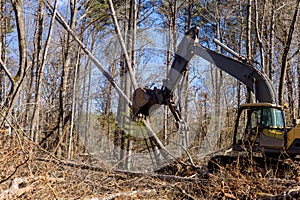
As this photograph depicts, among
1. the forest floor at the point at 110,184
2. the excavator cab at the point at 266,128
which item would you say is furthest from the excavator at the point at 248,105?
the forest floor at the point at 110,184

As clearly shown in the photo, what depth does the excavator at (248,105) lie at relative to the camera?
6.83 m

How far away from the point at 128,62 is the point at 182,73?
229 cm

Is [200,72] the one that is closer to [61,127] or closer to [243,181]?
[61,127]

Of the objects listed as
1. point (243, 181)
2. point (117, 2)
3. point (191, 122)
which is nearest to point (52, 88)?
point (117, 2)

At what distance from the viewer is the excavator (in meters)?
6.83

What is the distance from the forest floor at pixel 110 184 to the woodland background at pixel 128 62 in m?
4.14

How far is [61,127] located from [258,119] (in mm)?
7618

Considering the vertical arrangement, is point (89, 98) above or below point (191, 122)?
above

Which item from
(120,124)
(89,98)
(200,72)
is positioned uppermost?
(200,72)

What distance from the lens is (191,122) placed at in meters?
16.0

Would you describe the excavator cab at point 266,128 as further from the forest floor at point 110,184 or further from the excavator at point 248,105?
the forest floor at point 110,184

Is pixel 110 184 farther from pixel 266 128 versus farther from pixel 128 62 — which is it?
pixel 128 62

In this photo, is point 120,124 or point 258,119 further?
point 120,124

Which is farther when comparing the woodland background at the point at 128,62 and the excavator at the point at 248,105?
the woodland background at the point at 128,62
